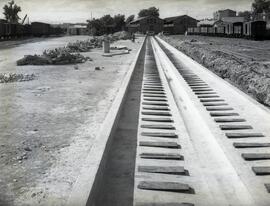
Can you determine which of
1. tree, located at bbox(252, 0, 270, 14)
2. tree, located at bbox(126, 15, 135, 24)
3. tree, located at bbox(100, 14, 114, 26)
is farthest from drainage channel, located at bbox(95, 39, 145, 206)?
tree, located at bbox(126, 15, 135, 24)

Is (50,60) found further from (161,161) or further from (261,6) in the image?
(261,6)

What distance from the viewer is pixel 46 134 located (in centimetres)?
696

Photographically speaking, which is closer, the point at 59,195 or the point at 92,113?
the point at 59,195

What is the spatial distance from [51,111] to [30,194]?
185 inches

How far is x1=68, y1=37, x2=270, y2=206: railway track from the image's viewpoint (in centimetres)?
453

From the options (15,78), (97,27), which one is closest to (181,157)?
(15,78)

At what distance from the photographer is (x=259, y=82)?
12.0 metres

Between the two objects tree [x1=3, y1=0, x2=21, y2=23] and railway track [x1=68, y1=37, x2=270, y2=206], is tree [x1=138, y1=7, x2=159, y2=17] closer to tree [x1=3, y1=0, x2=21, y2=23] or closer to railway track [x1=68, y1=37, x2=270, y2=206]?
tree [x1=3, y1=0, x2=21, y2=23]

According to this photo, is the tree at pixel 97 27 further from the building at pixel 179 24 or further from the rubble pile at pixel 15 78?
the rubble pile at pixel 15 78

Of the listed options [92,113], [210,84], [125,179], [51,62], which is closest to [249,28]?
[51,62]

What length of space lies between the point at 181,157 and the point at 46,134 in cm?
229

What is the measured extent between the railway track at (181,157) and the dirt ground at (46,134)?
357 millimetres

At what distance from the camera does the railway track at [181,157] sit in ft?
14.9

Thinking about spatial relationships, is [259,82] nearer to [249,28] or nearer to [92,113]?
[92,113]
